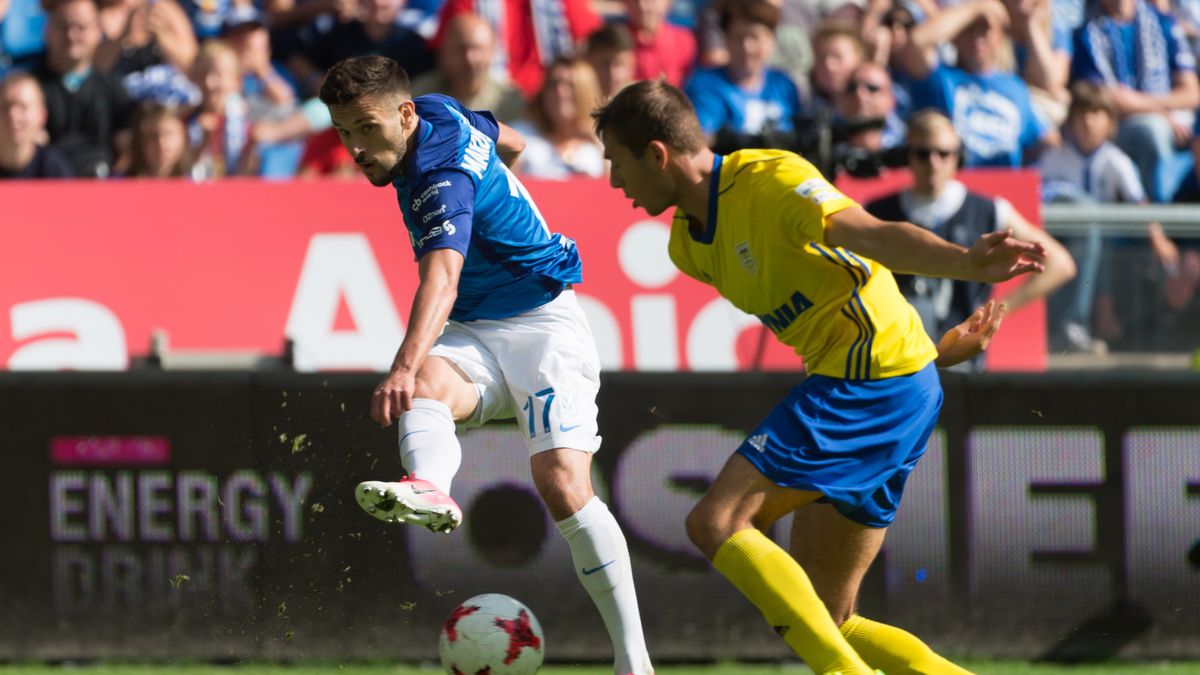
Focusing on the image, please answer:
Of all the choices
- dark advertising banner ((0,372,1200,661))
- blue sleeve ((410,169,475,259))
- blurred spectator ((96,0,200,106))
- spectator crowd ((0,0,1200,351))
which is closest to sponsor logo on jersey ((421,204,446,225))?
blue sleeve ((410,169,475,259))

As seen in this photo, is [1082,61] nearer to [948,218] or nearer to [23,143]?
[948,218]

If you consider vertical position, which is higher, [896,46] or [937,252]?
[896,46]

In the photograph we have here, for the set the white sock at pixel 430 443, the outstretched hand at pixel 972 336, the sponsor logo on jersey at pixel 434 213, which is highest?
the sponsor logo on jersey at pixel 434 213

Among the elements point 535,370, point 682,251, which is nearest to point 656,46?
point 535,370

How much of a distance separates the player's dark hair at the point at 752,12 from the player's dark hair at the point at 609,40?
0.80m

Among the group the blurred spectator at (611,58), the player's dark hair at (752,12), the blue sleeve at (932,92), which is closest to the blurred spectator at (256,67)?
the blurred spectator at (611,58)

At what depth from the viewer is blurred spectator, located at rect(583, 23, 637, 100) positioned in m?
10.4

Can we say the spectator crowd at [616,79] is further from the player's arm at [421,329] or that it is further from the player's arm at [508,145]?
the player's arm at [421,329]

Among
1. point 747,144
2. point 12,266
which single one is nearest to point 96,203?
point 12,266

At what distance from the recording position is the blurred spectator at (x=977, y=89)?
11.0m

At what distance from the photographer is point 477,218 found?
5.89 meters

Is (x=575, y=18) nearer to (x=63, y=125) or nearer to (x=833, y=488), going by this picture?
(x=63, y=125)

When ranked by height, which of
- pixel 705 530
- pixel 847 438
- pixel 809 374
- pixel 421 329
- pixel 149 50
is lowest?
pixel 705 530

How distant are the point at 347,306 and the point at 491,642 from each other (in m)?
3.38
